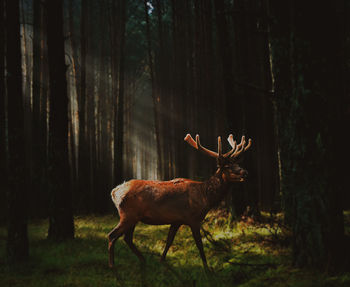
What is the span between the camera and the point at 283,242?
5.71 m

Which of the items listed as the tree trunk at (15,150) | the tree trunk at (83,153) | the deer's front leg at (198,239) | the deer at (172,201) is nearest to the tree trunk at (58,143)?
the tree trunk at (15,150)

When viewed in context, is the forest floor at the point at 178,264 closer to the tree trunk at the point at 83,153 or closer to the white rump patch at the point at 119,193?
the white rump patch at the point at 119,193

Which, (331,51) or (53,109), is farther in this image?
(53,109)

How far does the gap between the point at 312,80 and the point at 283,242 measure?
3.26 metres

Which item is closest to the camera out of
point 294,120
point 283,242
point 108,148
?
point 294,120

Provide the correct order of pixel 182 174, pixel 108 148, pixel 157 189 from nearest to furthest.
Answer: pixel 157 189
pixel 182 174
pixel 108 148

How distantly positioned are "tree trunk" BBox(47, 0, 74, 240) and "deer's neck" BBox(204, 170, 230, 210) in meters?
4.19

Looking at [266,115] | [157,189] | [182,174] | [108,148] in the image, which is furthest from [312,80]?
[108,148]

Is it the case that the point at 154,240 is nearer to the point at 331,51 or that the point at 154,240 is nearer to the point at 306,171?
the point at 306,171

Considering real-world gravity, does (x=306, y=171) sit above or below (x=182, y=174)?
above

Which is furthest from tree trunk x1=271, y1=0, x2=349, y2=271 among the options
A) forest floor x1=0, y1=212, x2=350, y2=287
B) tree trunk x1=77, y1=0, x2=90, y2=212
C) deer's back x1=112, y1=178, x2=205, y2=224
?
tree trunk x1=77, y1=0, x2=90, y2=212

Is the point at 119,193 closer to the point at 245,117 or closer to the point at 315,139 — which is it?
the point at 315,139

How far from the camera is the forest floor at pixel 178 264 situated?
3.88 metres

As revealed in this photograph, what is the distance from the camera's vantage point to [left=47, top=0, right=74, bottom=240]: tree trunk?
781cm
